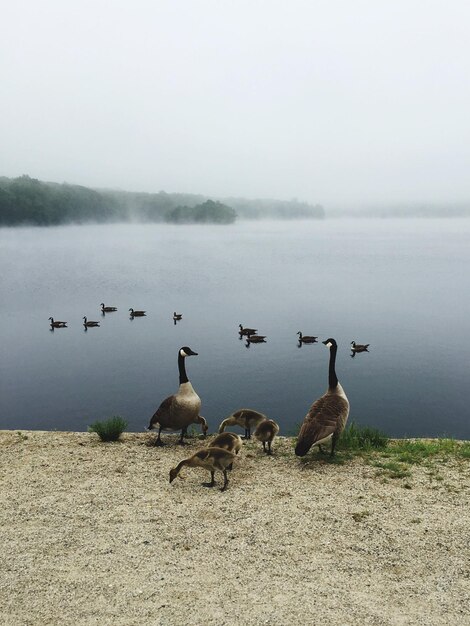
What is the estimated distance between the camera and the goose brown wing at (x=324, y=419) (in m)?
10.9

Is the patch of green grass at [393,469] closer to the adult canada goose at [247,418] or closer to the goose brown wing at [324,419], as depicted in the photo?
the goose brown wing at [324,419]

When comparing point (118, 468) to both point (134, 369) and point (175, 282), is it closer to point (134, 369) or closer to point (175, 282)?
point (134, 369)

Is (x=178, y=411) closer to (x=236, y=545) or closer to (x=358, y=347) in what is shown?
(x=236, y=545)

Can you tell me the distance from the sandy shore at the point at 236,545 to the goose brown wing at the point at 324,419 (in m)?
0.90

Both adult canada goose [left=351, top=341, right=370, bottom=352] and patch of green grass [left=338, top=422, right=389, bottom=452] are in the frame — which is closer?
patch of green grass [left=338, top=422, right=389, bottom=452]

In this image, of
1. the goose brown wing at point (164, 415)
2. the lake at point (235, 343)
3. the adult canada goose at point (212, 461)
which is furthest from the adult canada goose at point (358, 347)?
the adult canada goose at point (212, 461)

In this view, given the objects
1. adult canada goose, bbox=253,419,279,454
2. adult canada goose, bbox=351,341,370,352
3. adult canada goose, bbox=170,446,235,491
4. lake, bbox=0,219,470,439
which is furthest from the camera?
adult canada goose, bbox=351,341,370,352

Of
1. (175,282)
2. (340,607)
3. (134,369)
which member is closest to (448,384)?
(134,369)

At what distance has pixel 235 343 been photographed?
3731cm

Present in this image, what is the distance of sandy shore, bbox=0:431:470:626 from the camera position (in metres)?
6.95

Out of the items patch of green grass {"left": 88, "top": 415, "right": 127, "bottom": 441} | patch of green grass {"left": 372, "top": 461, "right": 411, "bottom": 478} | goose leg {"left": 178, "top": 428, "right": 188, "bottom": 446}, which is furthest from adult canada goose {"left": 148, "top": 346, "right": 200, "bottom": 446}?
patch of green grass {"left": 372, "top": 461, "right": 411, "bottom": 478}

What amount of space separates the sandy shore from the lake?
7.36 meters

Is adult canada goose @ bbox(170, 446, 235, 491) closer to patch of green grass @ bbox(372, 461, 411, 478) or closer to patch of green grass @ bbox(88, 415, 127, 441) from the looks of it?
patch of green grass @ bbox(372, 461, 411, 478)

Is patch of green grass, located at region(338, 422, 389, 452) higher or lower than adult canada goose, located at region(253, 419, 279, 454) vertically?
lower
